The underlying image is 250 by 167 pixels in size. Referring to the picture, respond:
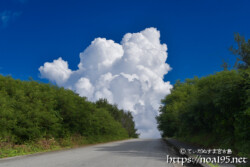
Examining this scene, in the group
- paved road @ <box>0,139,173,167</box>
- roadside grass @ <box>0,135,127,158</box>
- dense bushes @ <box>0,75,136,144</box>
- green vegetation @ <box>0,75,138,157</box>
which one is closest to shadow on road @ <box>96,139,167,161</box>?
paved road @ <box>0,139,173,167</box>

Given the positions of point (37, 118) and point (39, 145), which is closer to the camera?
point (37, 118)

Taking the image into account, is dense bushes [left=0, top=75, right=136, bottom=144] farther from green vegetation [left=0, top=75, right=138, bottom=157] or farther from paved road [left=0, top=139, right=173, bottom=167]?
paved road [left=0, top=139, right=173, bottom=167]

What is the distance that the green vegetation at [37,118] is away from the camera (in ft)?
47.8

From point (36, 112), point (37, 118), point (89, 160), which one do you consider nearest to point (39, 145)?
point (37, 118)

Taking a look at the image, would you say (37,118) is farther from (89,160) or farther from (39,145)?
(89,160)

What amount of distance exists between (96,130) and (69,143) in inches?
392

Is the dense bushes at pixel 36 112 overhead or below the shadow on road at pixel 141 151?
overhead

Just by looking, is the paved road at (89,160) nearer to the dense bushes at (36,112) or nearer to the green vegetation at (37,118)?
the green vegetation at (37,118)

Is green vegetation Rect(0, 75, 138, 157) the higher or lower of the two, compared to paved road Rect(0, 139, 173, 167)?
higher

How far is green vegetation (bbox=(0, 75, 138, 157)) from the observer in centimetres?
1458

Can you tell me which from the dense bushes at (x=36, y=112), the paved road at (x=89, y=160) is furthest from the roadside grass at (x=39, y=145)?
the paved road at (x=89, y=160)

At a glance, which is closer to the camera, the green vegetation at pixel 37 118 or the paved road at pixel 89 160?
the paved road at pixel 89 160

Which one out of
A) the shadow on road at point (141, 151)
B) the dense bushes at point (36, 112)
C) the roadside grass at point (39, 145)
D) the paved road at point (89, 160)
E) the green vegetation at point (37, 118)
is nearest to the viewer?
the paved road at point (89, 160)

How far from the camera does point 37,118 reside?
55.4 ft
